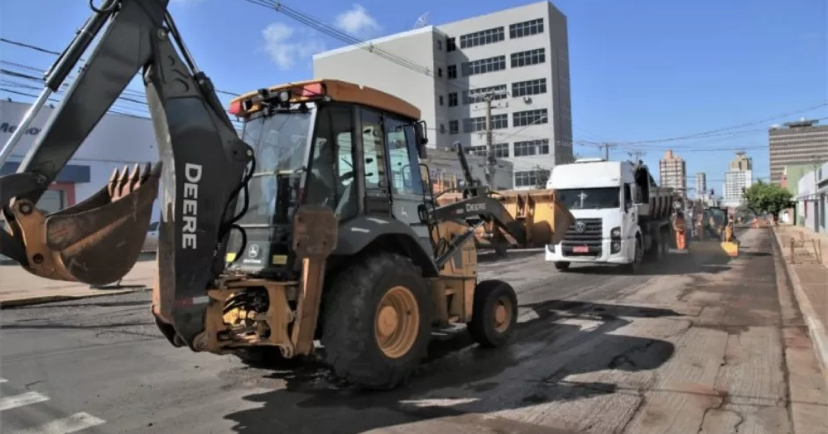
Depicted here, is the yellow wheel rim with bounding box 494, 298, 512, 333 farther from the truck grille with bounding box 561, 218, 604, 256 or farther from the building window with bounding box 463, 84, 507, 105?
the building window with bounding box 463, 84, 507, 105

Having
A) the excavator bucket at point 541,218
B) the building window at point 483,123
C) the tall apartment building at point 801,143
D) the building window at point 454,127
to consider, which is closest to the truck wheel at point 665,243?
the excavator bucket at point 541,218

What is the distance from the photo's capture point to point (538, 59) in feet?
238

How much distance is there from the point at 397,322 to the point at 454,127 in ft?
244

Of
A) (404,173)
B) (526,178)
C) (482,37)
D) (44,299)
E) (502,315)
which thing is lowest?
(44,299)

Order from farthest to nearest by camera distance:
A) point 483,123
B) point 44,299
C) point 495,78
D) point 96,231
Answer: point 495,78 → point 483,123 → point 44,299 → point 96,231

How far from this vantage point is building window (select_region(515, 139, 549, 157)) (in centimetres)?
7319

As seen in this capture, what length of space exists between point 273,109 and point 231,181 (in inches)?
45.6

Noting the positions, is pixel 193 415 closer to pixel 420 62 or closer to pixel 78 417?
pixel 78 417

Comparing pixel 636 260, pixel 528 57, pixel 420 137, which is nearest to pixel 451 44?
pixel 528 57

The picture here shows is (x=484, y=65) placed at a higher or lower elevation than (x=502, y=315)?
higher

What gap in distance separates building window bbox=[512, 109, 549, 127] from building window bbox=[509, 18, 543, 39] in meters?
9.33

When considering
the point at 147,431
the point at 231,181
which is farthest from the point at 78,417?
the point at 231,181

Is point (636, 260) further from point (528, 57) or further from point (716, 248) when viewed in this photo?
point (528, 57)

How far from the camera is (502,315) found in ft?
25.3
